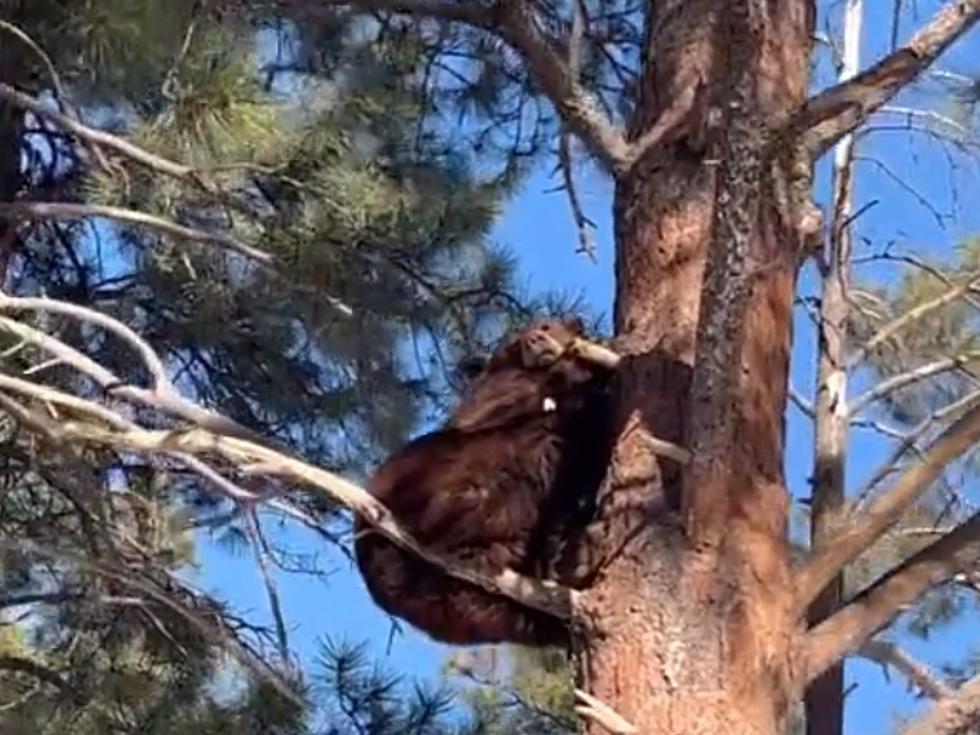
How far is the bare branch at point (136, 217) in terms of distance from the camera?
4.19 meters

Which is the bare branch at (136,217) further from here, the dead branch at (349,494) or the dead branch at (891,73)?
the dead branch at (891,73)

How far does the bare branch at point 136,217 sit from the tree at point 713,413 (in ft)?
3.92

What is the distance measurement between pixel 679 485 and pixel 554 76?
67 cm

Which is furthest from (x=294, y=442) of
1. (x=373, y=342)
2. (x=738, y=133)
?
(x=738, y=133)

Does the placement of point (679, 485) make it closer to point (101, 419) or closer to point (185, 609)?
point (101, 419)

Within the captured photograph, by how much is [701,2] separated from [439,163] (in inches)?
78.7

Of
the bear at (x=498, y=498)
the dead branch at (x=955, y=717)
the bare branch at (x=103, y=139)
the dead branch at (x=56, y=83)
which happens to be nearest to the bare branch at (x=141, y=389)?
the bear at (x=498, y=498)

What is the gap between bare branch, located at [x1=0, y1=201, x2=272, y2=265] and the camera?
13.8ft

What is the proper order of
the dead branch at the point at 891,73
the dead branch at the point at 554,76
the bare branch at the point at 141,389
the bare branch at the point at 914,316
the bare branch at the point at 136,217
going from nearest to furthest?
the dead branch at the point at 891,73 → the bare branch at the point at 141,389 → the dead branch at the point at 554,76 → the bare branch at the point at 914,316 → the bare branch at the point at 136,217

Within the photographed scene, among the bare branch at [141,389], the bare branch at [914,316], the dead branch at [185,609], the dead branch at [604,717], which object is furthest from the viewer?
the dead branch at [185,609]

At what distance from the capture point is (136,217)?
4.16m

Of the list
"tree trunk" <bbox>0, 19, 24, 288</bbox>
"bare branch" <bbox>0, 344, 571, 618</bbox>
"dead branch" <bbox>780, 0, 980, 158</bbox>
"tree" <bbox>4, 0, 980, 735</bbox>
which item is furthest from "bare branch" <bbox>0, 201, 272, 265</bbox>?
"dead branch" <bbox>780, 0, 980, 158</bbox>

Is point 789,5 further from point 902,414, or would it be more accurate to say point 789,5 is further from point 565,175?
point 902,414

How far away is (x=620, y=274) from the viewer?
297 centimetres
